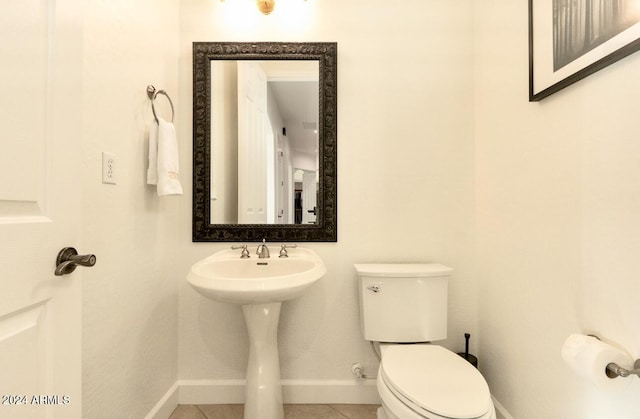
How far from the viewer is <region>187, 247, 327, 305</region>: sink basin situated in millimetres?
1028

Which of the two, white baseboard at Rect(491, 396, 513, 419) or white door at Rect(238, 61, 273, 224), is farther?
white door at Rect(238, 61, 273, 224)

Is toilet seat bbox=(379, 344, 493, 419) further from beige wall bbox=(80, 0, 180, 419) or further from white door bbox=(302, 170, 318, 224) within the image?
beige wall bbox=(80, 0, 180, 419)

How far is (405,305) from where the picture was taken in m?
1.38

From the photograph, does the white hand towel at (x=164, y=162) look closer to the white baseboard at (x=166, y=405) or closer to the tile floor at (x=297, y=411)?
the white baseboard at (x=166, y=405)

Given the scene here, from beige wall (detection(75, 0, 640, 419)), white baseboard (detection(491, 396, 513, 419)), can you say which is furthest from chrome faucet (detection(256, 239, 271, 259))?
white baseboard (detection(491, 396, 513, 419))

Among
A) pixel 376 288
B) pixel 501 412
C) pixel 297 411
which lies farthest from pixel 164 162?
Answer: pixel 501 412

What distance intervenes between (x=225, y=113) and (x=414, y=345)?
1.47m

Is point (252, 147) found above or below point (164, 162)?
above

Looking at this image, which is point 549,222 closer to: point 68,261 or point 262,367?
point 262,367

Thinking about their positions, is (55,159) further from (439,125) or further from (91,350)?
(439,125)

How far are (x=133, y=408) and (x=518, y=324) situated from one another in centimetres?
163

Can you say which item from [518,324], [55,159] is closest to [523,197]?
[518,324]

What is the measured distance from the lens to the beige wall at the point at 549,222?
0.82 metres

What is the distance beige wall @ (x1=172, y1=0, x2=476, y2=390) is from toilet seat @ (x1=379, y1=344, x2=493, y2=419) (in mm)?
406
